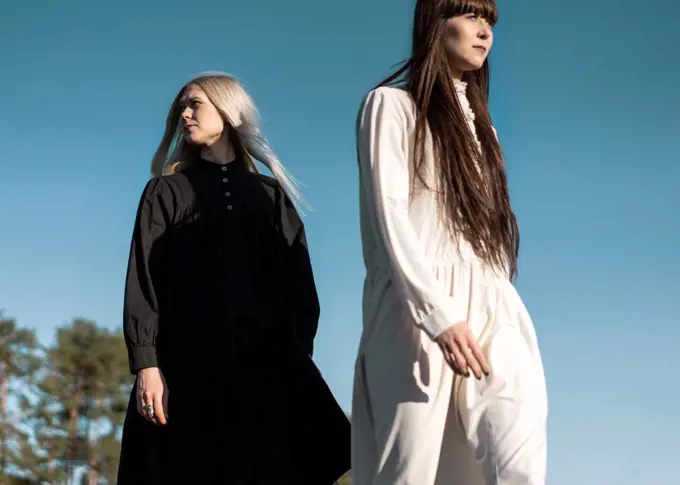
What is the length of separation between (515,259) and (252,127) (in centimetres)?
189

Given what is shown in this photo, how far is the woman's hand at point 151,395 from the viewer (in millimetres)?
4754

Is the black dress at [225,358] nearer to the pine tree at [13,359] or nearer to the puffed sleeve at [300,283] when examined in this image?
the puffed sleeve at [300,283]

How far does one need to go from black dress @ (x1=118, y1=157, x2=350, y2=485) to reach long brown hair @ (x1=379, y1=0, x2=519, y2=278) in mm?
1319

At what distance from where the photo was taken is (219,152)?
5.38 m

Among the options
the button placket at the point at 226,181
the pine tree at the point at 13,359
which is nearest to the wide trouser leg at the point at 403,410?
the button placket at the point at 226,181

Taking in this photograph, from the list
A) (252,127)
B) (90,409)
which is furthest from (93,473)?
(252,127)

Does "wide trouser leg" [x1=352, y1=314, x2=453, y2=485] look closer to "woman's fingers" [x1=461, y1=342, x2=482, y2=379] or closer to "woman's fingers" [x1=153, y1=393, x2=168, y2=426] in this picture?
"woman's fingers" [x1=461, y1=342, x2=482, y2=379]

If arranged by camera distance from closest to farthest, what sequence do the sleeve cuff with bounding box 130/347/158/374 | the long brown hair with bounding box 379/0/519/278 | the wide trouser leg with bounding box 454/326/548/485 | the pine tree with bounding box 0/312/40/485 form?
1. the wide trouser leg with bounding box 454/326/548/485
2. the long brown hair with bounding box 379/0/519/278
3. the sleeve cuff with bounding box 130/347/158/374
4. the pine tree with bounding box 0/312/40/485

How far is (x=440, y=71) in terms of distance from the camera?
400 cm

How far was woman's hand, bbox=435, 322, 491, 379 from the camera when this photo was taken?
341 centimetres

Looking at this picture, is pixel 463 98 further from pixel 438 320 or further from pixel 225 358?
pixel 225 358

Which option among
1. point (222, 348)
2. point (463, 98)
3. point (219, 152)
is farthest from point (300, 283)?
point (463, 98)

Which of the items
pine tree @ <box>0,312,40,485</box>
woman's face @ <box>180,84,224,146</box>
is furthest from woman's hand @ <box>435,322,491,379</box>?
pine tree @ <box>0,312,40,485</box>

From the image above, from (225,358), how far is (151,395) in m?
0.36
